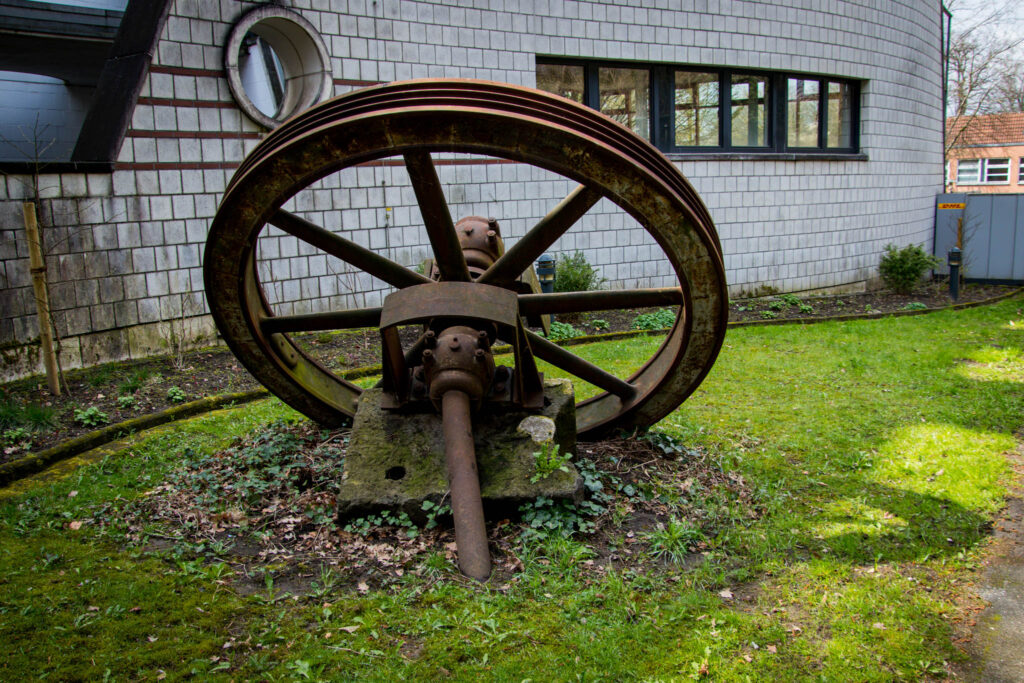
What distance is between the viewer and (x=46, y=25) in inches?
368

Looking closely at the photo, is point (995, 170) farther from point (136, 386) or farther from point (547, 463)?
point (547, 463)

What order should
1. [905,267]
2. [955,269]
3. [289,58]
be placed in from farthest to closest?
[905,267] → [955,269] → [289,58]

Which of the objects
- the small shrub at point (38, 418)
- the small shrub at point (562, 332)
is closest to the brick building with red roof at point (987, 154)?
the small shrub at point (562, 332)

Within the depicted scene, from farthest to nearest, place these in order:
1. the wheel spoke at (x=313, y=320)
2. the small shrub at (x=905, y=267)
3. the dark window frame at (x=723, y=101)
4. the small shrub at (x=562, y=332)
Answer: the small shrub at (x=905, y=267)
the dark window frame at (x=723, y=101)
the small shrub at (x=562, y=332)
the wheel spoke at (x=313, y=320)

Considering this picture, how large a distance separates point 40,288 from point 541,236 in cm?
426

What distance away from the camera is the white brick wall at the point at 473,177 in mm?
7324

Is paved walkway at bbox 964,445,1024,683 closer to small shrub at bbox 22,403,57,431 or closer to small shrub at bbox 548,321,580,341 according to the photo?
small shrub at bbox 548,321,580,341

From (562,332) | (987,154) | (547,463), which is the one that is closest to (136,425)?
(547,463)

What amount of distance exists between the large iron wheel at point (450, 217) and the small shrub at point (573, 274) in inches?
217

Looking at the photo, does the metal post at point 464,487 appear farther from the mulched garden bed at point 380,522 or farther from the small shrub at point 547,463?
the small shrub at point 547,463

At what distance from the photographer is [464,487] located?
3.41 m

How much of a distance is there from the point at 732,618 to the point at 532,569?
2.73 ft

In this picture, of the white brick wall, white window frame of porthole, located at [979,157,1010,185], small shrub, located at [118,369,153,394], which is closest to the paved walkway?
small shrub, located at [118,369,153,394]

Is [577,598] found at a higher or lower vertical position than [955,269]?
lower
